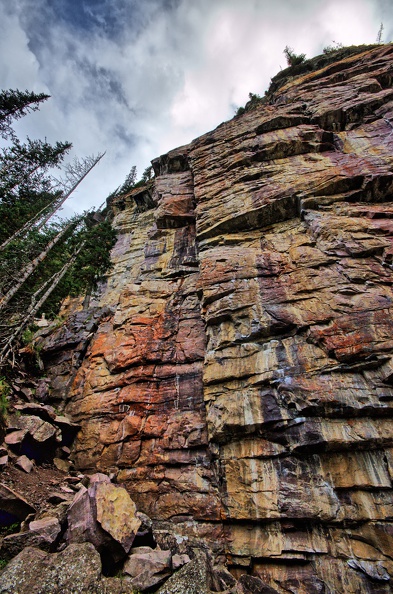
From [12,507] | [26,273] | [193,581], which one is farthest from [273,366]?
[26,273]

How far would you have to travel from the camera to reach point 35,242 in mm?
17078

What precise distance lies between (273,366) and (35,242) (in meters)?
16.8

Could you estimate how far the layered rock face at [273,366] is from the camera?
6887mm

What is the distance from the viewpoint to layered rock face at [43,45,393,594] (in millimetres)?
6887

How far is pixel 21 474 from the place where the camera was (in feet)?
24.9

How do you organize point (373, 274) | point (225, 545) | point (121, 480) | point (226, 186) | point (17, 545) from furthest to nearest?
point (226, 186) < point (373, 274) < point (121, 480) < point (225, 545) < point (17, 545)

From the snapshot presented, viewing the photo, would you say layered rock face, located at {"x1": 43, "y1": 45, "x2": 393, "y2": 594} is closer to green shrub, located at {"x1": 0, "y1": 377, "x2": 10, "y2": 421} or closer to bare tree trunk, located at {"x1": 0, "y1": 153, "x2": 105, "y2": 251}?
green shrub, located at {"x1": 0, "y1": 377, "x2": 10, "y2": 421}

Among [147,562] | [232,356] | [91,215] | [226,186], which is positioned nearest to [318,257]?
[232,356]

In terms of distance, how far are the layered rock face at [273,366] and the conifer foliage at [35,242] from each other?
12.3 ft

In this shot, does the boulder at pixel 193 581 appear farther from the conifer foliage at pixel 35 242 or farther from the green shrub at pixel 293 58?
the green shrub at pixel 293 58

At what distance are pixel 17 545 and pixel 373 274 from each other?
13028 mm

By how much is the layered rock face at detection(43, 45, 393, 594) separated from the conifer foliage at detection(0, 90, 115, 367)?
374cm

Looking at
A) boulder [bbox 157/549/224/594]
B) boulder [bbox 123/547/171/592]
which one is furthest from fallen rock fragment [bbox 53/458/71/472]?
boulder [bbox 157/549/224/594]

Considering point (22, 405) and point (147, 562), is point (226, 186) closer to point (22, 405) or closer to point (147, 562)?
point (22, 405)
